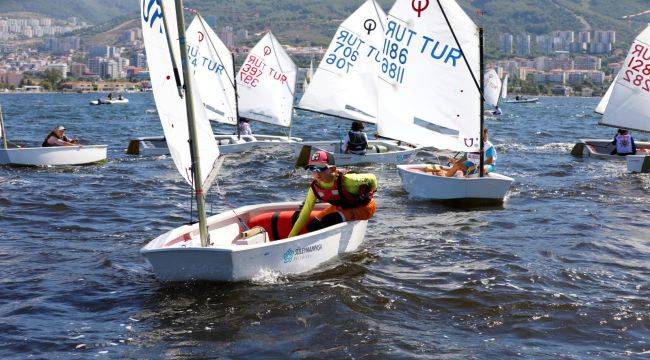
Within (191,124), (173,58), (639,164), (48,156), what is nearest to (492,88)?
(639,164)

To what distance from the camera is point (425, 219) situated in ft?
51.3

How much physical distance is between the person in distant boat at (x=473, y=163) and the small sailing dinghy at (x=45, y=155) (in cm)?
A: 1125

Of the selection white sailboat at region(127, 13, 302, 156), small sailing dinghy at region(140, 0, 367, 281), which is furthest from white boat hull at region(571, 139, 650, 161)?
small sailing dinghy at region(140, 0, 367, 281)

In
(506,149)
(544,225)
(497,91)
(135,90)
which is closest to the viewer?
(544,225)

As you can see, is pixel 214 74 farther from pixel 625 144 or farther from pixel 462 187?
pixel 462 187

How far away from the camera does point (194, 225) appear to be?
1101cm

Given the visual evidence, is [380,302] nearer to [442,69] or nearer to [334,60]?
[442,69]

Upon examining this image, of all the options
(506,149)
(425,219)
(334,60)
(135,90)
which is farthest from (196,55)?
(135,90)

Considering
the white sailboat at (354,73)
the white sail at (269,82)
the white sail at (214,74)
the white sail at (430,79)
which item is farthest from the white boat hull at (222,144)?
the white sail at (430,79)

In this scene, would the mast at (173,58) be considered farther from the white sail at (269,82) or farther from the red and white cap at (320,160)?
the white sail at (269,82)

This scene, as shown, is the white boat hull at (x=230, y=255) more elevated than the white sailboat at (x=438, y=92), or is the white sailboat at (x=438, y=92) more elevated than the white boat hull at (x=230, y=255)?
the white sailboat at (x=438, y=92)

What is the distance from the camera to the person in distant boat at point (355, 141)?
22469 mm

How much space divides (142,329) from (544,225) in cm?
867

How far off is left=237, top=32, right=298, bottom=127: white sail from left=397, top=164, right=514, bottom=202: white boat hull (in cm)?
1186
